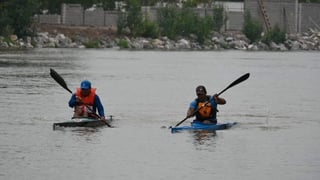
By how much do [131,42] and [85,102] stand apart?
73.3m

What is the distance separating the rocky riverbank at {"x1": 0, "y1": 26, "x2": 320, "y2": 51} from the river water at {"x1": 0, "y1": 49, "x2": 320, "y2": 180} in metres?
34.3

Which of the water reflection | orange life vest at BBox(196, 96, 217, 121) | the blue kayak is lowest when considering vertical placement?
the water reflection

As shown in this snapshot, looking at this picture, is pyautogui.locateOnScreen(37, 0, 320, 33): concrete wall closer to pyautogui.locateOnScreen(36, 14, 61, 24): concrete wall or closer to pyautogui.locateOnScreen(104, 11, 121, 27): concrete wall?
pyautogui.locateOnScreen(104, 11, 121, 27): concrete wall

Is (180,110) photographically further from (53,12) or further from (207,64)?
(53,12)

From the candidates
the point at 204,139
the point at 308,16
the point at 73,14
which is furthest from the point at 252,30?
the point at 204,139

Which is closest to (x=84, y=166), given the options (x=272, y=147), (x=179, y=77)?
(x=272, y=147)

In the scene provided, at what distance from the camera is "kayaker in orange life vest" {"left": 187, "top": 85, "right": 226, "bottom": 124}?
99.1 ft

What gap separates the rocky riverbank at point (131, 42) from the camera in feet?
314

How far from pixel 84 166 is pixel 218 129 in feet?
24.9

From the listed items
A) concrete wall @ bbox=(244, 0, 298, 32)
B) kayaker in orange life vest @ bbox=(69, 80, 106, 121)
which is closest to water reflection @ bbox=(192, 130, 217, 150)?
kayaker in orange life vest @ bbox=(69, 80, 106, 121)

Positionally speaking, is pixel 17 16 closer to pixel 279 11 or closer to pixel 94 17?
pixel 94 17

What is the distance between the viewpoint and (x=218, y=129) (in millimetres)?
31234

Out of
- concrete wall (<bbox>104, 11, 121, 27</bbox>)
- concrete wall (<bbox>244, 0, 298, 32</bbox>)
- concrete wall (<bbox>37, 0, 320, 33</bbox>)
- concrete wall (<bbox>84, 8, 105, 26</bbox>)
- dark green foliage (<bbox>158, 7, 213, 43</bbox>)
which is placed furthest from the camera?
concrete wall (<bbox>244, 0, 298, 32</bbox>)

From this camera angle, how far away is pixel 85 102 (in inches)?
1217
